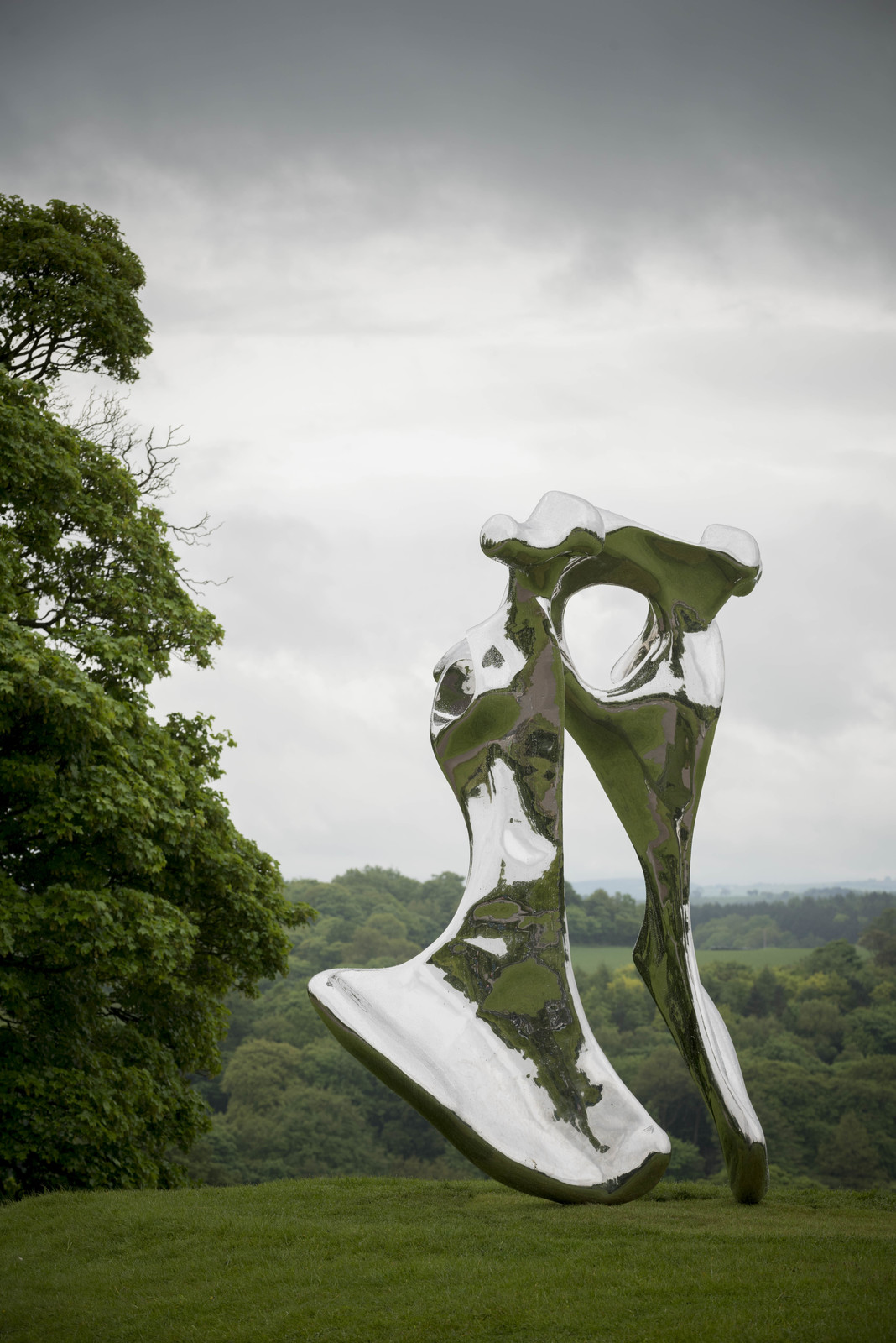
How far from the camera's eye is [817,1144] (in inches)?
1231

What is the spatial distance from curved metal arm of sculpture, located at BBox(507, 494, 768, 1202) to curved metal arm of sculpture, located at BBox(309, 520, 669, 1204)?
63 centimetres

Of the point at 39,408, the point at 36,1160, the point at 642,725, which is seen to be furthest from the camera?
the point at 39,408

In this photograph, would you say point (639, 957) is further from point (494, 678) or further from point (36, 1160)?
point (36, 1160)

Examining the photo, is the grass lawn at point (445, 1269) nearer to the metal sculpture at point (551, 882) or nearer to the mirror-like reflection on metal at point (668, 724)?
the metal sculpture at point (551, 882)

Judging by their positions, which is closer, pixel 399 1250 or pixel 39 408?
pixel 399 1250

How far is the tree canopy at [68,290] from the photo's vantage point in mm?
14008

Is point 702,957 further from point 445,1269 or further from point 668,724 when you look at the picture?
point 445,1269

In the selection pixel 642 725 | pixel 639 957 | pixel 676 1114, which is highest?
pixel 642 725

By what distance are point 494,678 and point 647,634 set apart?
1984 mm

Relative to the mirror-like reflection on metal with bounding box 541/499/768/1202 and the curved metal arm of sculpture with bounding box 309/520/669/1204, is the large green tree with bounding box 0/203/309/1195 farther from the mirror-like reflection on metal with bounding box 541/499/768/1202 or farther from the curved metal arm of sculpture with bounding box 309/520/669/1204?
the mirror-like reflection on metal with bounding box 541/499/768/1202

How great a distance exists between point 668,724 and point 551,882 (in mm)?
1876

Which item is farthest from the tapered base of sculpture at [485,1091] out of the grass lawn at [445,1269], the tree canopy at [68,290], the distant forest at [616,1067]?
the distant forest at [616,1067]

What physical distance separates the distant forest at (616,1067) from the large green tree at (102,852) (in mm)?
11623

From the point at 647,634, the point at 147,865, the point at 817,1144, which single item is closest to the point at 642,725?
the point at 647,634
